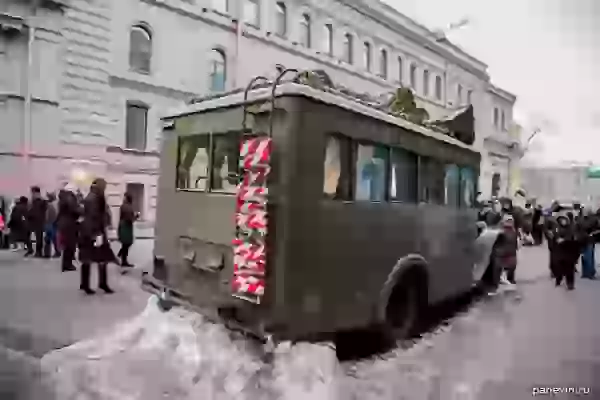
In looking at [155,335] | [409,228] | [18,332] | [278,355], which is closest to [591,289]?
[409,228]

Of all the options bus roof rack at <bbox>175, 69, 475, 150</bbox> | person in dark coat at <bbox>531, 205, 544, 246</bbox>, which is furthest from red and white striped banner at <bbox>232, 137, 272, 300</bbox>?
person in dark coat at <bbox>531, 205, 544, 246</bbox>

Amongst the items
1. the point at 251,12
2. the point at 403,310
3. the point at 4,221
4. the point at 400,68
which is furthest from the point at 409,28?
the point at 4,221

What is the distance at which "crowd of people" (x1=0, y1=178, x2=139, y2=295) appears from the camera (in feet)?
6.56

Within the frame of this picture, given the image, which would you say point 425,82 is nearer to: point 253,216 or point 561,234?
point 561,234

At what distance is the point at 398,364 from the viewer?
2506 mm

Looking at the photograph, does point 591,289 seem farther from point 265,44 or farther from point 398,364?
point 265,44

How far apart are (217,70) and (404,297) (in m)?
1.72

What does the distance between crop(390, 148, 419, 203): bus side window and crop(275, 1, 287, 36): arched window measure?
88 cm

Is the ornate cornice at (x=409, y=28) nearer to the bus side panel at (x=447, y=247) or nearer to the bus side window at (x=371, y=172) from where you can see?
the bus side window at (x=371, y=172)

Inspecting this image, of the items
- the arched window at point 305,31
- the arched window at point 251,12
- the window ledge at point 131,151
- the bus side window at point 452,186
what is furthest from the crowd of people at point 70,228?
the bus side window at point 452,186

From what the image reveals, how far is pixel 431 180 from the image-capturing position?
312 centimetres

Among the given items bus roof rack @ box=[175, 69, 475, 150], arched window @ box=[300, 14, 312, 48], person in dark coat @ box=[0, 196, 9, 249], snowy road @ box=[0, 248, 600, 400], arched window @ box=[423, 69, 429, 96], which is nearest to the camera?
person in dark coat @ box=[0, 196, 9, 249]

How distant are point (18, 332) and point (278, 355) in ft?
3.63

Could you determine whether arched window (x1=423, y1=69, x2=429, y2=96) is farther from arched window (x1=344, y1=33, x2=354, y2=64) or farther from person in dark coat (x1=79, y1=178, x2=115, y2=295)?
person in dark coat (x1=79, y1=178, x2=115, y2=295)
